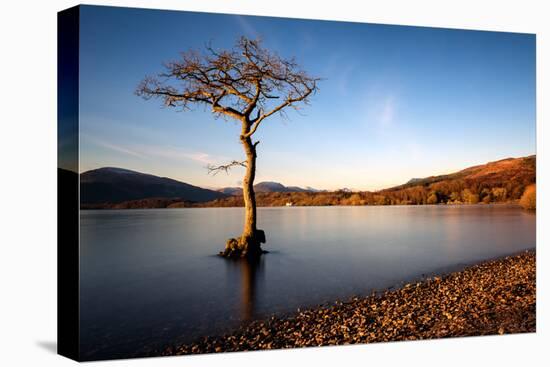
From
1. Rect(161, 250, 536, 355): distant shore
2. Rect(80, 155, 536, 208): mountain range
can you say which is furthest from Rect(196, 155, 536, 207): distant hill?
Rect(161, 250, 536, 355): distant shore

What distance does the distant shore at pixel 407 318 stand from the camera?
18.0 feet

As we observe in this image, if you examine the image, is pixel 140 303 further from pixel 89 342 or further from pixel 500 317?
pixel 500 317

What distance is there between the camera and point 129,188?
27.9 feet

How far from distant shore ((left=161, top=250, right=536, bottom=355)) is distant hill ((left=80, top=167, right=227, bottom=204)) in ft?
8.07

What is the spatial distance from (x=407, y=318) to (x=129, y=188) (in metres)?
5.85

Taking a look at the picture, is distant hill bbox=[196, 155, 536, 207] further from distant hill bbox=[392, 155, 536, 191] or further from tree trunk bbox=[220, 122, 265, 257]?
tree trunk bbox=[220, 122, 265, 257]

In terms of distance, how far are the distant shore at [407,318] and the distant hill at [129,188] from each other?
96.9 inches

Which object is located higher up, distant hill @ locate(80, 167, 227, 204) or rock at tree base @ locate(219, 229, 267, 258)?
distant hill @ locate(80, 167, 227, 204)

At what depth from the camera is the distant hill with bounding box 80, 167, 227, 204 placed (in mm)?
5664

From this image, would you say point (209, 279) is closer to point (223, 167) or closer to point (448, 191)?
point (223, 167)

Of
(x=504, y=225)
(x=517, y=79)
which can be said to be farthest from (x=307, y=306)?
(x=504, y=225)

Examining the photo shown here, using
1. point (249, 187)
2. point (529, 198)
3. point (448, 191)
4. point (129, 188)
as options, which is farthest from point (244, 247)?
point (529, 198)

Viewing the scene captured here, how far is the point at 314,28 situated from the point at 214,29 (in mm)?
1652

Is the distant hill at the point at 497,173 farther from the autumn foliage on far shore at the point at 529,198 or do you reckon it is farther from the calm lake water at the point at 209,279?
the calm lake water at the point at 209,279
